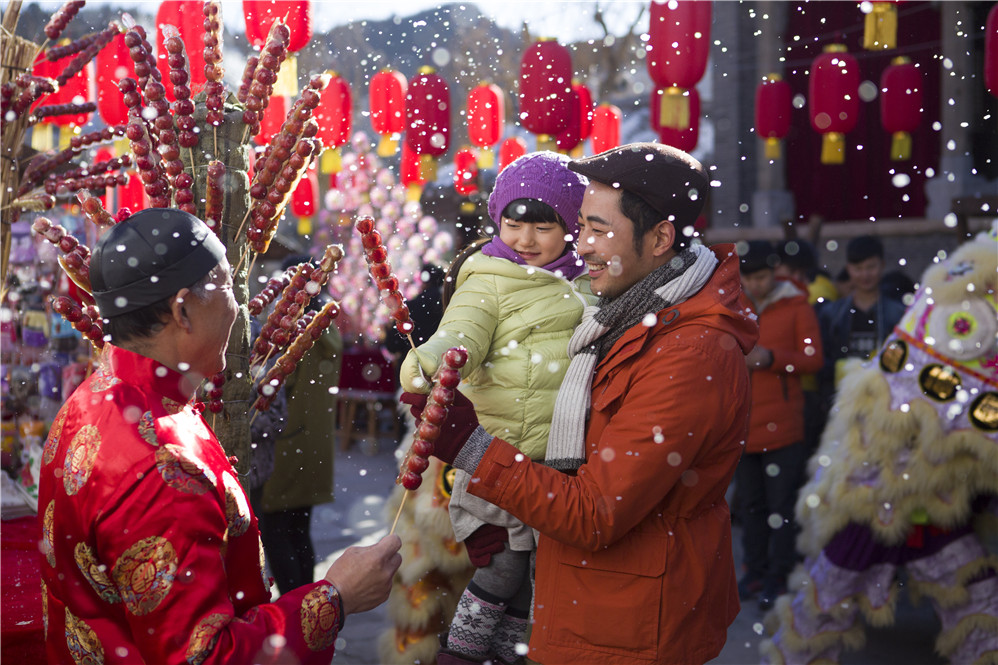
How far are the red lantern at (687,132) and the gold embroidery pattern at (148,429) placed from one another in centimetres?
392

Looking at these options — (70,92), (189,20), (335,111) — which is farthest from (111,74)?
(335,111)

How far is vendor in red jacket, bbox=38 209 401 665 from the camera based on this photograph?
120 centimetres

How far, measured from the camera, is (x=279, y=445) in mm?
3803

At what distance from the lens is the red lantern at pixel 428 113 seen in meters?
5.87

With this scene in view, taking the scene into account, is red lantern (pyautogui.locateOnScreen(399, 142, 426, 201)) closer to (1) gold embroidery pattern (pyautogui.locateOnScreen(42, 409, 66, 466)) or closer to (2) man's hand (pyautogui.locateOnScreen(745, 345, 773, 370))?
(2) man's hand (pyautogui.locateOnScreen(745, 345, 773, 370))

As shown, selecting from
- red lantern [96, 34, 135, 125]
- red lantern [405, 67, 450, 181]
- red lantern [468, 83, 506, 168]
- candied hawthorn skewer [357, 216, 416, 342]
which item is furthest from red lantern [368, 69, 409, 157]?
candied hawthorn skewer [357, 216, 416, 342]

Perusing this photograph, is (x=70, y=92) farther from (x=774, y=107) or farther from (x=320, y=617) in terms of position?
(x=774, y=107)

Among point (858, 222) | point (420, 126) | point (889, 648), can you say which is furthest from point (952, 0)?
point (889, 648)

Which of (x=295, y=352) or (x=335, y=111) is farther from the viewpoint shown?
(x=335, y=111)

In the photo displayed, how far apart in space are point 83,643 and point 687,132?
452cm

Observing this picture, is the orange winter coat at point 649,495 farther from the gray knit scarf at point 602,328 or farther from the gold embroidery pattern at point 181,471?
the gold embroidery pattern at point 181,471

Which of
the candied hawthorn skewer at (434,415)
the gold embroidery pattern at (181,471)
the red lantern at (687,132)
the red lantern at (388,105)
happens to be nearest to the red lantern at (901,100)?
the red lantern at (687,132)

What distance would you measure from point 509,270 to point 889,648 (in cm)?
303

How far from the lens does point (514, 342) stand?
2191 mm
